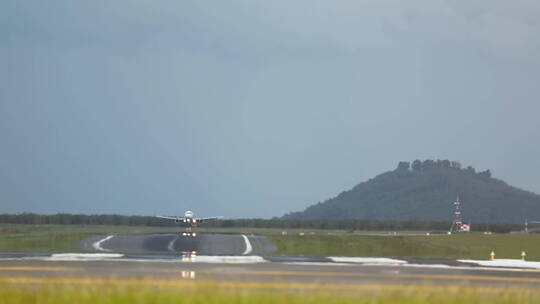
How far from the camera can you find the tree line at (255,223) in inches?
3871

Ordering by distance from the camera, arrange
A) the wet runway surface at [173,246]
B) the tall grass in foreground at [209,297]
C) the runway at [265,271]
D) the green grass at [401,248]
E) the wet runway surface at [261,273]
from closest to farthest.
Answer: the tall grass in foreground at [209,297]
the runway at [265,271]
the wet runway surface at [261,273]
the wet runway surface at [173,246]
the green grass at [401,248]

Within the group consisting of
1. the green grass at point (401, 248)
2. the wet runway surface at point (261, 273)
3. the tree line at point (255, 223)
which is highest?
the tree line at point (255, 223)

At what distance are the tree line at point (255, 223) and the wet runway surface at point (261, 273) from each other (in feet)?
233

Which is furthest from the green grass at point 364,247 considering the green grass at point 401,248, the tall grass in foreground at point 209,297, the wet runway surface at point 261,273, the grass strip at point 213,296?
the tall grass in foreground at point 209,297

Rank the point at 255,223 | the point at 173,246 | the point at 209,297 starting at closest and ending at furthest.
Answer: the point at 209,297, the point at 173,246, the point at 255,223

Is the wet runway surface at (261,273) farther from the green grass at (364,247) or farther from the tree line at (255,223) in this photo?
the tree line at (255,223)

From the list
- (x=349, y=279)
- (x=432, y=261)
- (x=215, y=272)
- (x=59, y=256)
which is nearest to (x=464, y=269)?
(x=432, y=261)

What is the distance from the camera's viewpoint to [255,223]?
11250 cm

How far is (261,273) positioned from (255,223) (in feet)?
282

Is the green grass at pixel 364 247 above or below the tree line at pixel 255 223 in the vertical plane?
below

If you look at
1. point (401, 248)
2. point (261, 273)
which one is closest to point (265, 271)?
point (261, 273)

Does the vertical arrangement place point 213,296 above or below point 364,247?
below

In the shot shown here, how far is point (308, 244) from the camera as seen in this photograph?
49375 millimetres

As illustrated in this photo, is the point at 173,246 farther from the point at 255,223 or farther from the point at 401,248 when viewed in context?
the point at 255,223
